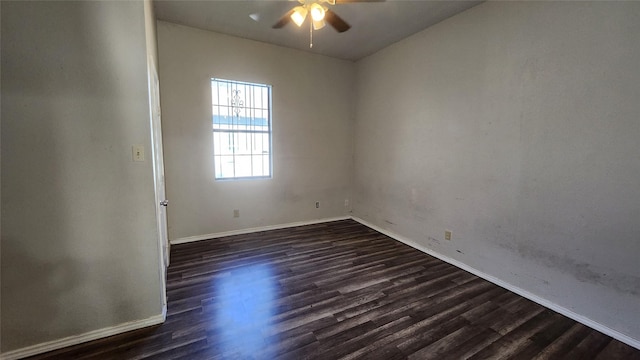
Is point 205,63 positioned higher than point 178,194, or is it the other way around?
point 205,63

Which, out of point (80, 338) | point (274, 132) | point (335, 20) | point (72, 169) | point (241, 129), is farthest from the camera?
point (274, 132)

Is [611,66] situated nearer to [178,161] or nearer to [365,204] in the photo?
[365,204]

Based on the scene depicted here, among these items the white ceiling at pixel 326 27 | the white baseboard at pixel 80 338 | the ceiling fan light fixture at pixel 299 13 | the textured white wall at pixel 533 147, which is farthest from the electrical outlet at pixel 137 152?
the textured white wall at pixel 533 147

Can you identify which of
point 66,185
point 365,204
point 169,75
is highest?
point 169,75

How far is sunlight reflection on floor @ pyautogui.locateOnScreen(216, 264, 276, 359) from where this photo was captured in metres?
1.74

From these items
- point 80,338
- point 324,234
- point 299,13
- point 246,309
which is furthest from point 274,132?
point 80,338

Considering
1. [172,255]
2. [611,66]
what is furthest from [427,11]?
[172,255]

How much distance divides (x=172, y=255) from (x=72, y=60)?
2.22 m

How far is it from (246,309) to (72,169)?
60.6 inches

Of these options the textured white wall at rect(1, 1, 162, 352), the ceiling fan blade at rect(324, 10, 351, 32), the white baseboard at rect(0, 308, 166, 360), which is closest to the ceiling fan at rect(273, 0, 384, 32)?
the ceiling fan blade at rect(324, 10, 351, 32)

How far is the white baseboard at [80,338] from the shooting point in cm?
160

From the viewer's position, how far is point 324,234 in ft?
12.8

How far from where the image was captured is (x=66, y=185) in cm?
162

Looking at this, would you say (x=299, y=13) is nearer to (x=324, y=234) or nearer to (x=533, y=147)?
(x=533, y=147)
